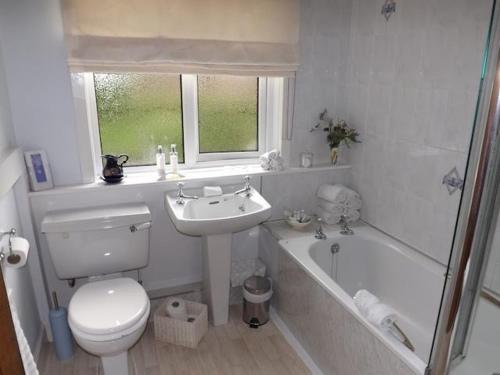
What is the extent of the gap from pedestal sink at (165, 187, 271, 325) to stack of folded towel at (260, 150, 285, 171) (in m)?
0.28

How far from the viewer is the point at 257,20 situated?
2361 millimetres

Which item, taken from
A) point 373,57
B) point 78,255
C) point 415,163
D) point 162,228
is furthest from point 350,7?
point 78,255

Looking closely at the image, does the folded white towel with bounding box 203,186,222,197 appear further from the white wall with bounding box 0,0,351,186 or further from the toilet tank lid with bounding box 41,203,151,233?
the white wall with bounding box 0,0,351,186

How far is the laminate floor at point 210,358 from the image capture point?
214cm

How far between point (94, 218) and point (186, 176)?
658 mm

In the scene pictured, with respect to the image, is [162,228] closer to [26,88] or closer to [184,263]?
[184,263]

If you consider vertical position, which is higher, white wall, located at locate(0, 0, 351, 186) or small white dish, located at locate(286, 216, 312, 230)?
white wall, located at locate(0, 0, 351, 186)

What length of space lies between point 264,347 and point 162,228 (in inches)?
38.6

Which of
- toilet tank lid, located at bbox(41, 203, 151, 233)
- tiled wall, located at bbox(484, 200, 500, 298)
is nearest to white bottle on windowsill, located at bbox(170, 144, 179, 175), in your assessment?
toilet tank lid, located at bbox(41, 203, 151, 233)

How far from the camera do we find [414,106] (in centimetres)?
222

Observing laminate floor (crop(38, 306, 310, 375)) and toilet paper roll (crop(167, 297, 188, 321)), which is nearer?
laminate floor (crop(38, 306, 310, 375))

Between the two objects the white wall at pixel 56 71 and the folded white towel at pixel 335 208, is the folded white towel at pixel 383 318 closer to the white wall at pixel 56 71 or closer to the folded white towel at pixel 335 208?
the folded white towel at pixel 335 208

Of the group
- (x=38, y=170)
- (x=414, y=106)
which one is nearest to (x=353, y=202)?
(x=414, y=106)

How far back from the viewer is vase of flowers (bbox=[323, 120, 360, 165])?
105 inches
